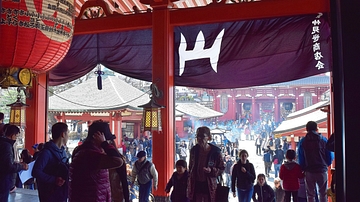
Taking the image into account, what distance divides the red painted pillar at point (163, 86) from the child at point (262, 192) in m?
1.38

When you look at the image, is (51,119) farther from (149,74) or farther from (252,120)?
(252,120)

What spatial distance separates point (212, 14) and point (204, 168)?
2.57 meters

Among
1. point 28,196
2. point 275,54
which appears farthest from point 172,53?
point 28,196

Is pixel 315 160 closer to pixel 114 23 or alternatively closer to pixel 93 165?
pixel 93 165

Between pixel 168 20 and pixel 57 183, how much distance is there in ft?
10.6

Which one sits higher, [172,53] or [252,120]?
[172,53]

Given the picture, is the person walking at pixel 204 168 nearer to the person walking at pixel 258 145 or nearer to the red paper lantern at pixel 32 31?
the red paper lantern at pixel 32 31

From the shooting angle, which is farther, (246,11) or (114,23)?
(114,23)

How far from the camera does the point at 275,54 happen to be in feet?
15.0

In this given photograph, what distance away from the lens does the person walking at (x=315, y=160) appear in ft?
12.7

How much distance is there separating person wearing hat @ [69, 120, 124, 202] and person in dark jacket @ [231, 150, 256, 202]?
2.31 meters

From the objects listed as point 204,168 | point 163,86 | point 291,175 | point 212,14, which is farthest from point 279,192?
point 212,14

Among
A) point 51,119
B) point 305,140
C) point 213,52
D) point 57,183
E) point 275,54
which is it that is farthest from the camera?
point 51,119

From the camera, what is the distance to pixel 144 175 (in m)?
4.40
